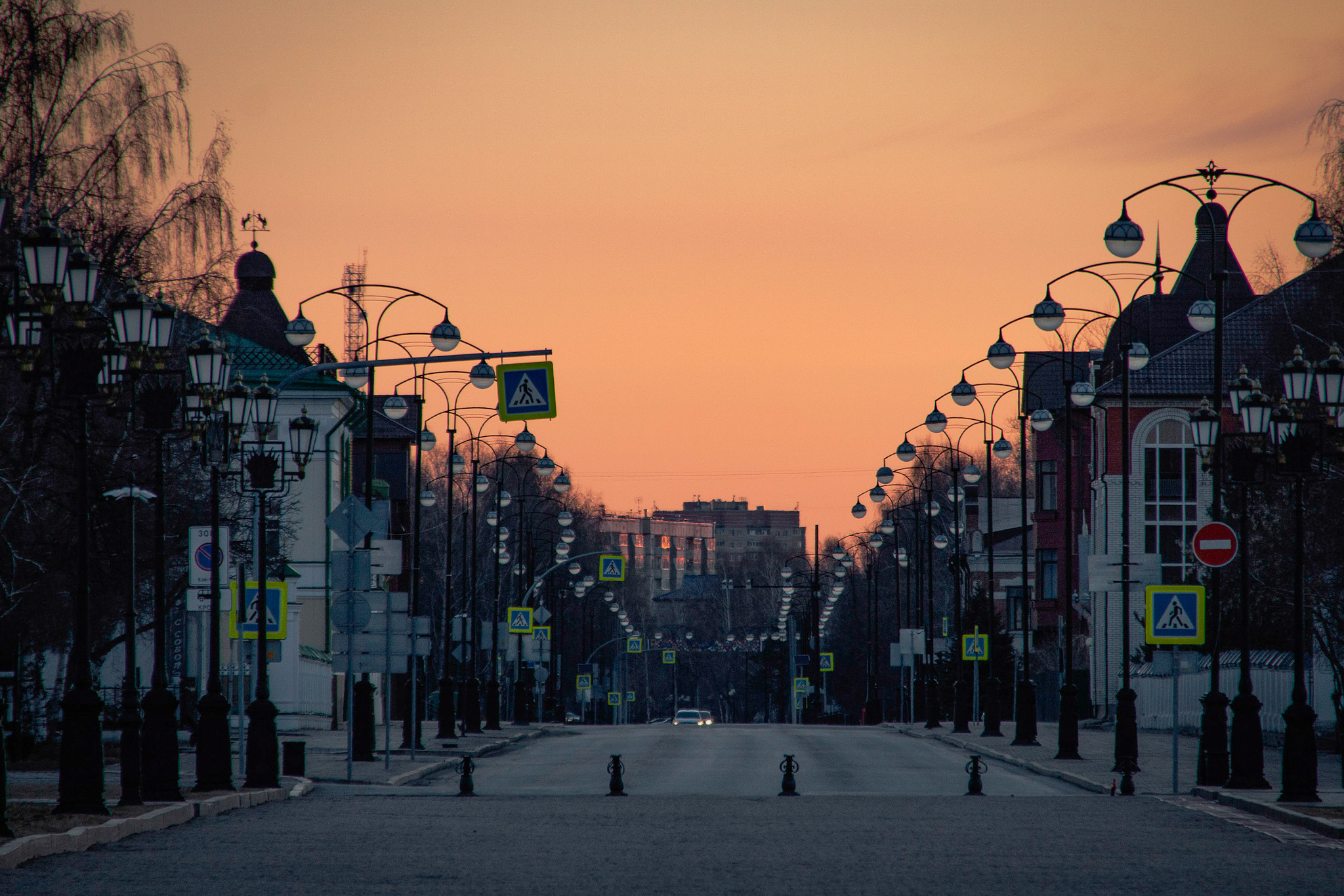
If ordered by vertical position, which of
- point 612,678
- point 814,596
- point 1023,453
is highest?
point 1023,453

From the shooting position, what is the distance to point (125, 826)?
15273mm

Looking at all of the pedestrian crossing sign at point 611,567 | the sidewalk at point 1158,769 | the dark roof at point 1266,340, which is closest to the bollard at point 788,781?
the sidewalk at point 1158,769

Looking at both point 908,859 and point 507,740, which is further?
point 507,740

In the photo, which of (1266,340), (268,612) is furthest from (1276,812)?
(1266,340)

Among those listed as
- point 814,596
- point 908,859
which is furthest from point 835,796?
point 814,596

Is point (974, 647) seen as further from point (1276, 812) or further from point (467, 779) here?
point (1276, 812)

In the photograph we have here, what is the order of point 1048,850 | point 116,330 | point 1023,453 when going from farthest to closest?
point 1023,453
point 116,330
point 1048,850

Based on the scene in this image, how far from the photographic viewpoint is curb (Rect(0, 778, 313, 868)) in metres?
12.7

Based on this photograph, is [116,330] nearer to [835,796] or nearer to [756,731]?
[835,796]

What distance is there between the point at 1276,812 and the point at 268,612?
1230 centimetres

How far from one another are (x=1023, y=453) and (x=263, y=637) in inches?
843

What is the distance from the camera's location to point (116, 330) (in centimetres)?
1947

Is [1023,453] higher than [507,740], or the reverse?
[1023,453]

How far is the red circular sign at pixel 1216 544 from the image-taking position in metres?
22.3
